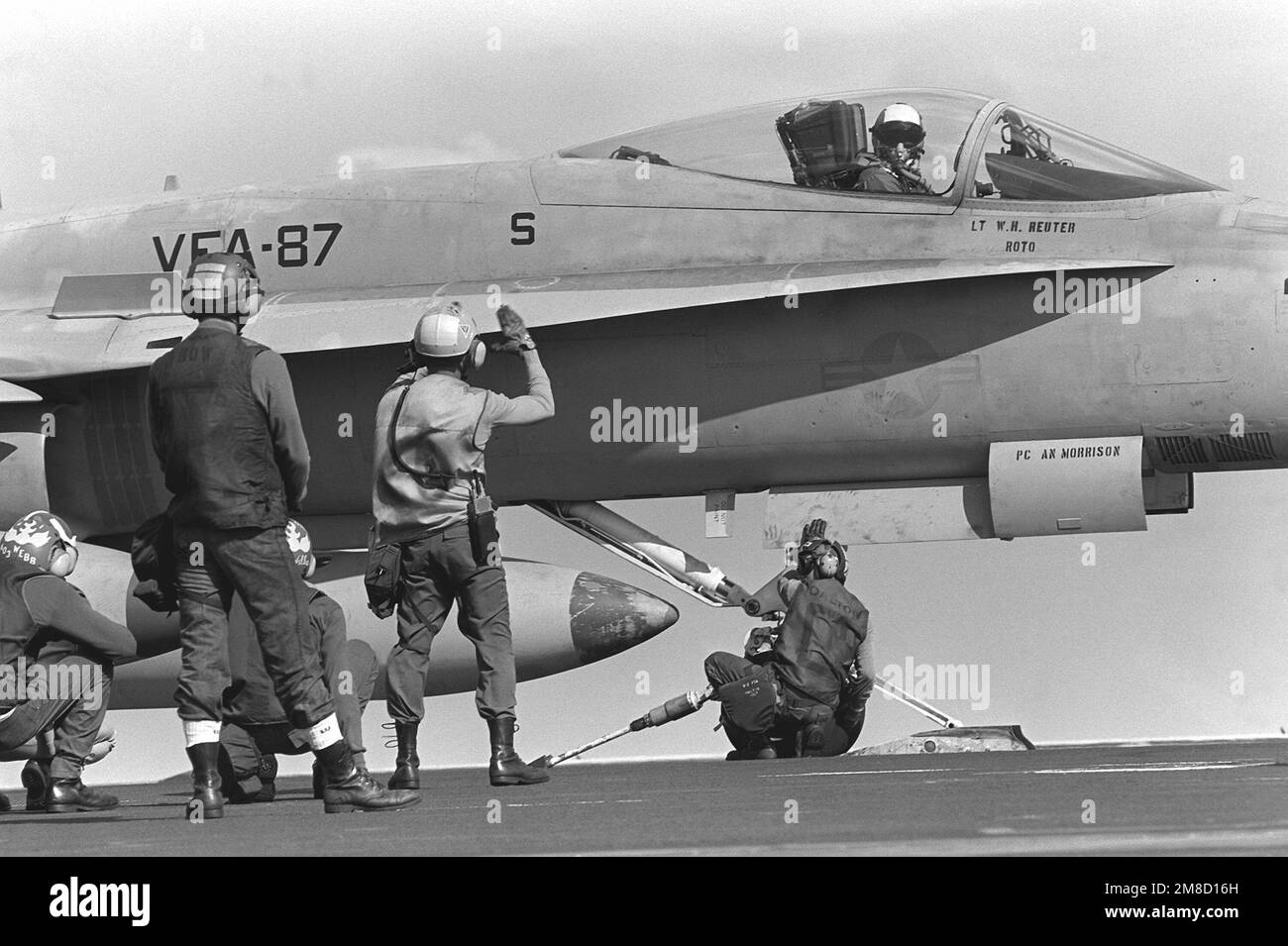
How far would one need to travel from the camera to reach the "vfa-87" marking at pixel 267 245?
39.4 feet

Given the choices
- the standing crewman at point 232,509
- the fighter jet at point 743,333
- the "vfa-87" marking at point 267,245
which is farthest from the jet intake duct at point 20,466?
the standing crewman at point 232,509

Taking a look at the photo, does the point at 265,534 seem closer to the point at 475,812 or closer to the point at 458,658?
the point at 475,812

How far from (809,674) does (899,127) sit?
11.2ft

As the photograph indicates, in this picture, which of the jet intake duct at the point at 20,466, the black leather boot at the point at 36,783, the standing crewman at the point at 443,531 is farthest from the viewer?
the jet intake duct at the point at 20,466

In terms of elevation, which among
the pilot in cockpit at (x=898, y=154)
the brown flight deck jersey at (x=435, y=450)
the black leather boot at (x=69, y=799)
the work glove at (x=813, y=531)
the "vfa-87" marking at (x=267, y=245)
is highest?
the pilot in cockpit at (x=898, y=154)

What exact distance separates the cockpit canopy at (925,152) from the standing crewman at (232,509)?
4997 millimetres

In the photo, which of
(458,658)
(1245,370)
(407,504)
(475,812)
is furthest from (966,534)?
(475,812)

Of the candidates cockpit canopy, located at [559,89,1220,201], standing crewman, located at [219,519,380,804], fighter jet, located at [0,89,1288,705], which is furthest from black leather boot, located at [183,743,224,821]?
cockpit canopy, located at [559,89,1220,201]

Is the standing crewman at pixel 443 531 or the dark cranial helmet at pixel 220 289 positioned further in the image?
the standing crewman at pixel 443 531

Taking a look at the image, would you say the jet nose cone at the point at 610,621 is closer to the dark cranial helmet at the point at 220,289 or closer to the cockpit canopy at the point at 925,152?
the cockpit canopy at the point at 925,152

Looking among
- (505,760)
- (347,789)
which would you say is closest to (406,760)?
(505,760)

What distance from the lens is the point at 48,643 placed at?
8422mm

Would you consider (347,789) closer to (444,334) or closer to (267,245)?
(444,334)

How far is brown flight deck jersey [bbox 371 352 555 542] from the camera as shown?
7922 mm
